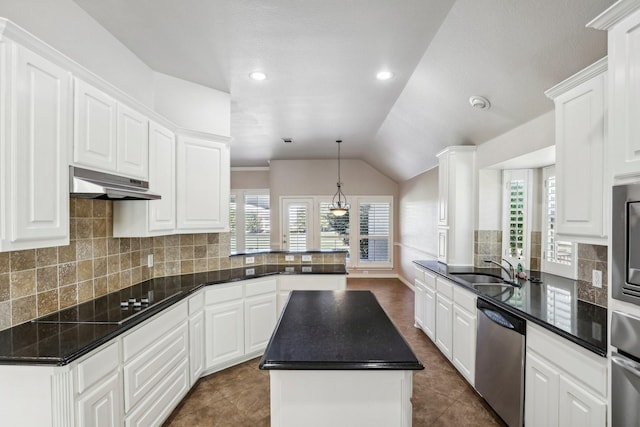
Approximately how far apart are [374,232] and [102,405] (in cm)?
644

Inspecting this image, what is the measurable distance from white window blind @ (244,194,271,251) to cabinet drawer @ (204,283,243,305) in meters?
4.47

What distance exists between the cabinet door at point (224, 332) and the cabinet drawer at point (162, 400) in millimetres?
364

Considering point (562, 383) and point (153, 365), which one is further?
point (153, 365)

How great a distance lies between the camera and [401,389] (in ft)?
4.56

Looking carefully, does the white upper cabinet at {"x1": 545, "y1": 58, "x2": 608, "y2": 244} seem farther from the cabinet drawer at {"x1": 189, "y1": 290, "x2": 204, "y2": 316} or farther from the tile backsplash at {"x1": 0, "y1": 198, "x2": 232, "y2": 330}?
the tile backsplash at {"x1": 0, "y1": 198, "x2": 232, "y2": 330}

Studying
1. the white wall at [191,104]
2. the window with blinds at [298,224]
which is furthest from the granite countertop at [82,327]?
the window with blinds at [298,224]

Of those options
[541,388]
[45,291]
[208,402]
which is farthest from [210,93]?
[541,388]

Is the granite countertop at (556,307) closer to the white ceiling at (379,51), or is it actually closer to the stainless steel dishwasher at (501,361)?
the stainless steel dishwasher at (501,361)

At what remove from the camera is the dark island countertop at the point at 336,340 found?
1314mm

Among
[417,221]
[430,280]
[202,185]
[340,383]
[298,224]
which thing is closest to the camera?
[340,383]

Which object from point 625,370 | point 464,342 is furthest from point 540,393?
point 464,342

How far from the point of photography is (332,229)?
7.43 meters

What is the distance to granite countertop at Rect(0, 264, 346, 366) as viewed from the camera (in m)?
1.40

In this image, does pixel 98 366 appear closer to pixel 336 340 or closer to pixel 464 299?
pixel 336 340
